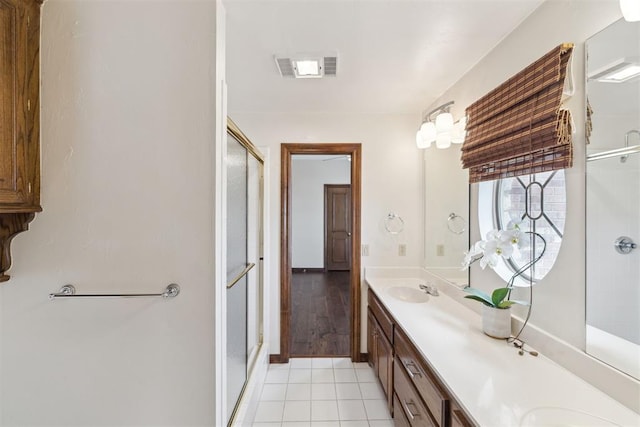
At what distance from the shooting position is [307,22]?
1345 millimetres

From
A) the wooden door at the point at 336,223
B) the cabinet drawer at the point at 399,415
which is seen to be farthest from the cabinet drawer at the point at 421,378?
the wooden door at the point at 336,223

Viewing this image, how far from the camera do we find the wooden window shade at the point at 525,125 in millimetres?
1077

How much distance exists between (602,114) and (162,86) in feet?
5.48

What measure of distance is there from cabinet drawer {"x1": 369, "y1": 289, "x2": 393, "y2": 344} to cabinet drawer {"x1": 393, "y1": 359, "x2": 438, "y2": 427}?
0.19 metres

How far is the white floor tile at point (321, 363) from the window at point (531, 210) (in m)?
1.74

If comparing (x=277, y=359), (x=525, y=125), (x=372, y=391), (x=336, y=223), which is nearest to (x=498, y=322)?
(x=525, y=125)

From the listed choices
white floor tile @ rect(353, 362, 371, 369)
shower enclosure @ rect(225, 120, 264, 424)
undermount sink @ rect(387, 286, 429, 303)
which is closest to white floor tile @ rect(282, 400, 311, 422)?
shower enclosure @ rect(225, 120, 264, 424)

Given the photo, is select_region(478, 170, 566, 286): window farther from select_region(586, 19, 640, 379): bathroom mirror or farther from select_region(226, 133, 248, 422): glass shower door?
select_region(226, 133, 248, 422): glass shower door

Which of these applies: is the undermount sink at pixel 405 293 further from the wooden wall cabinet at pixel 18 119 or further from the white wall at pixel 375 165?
the wooden wall cabinet at pixel 18 119

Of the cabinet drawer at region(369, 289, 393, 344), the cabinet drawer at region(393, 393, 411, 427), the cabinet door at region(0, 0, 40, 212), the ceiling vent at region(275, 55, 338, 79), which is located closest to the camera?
the cabinet door at region(0, 0, 40, 212)

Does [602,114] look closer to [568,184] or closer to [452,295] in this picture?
[568,184]

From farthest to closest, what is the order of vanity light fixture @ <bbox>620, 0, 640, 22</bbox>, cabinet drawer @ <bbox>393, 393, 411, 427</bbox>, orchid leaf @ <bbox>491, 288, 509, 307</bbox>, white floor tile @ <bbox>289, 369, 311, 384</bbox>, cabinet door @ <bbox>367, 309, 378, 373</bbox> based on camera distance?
white floor tile @ <bbox>289, 369, 311, 384</bbox> < cabinet door @ <bbox>367, 309, 378, 373</bbox> < cabinet drawer @ <bbox>393, 393, 411, 427</bbox> < orchid leaf @ <bbox>491, 288, 509, 307</bbox> < vanity light fixture @ <bbox>620, 0, 640, 22</bbox>

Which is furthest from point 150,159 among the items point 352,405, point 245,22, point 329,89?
point 352,405

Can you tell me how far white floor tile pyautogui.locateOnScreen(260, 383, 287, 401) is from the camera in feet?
6.89
